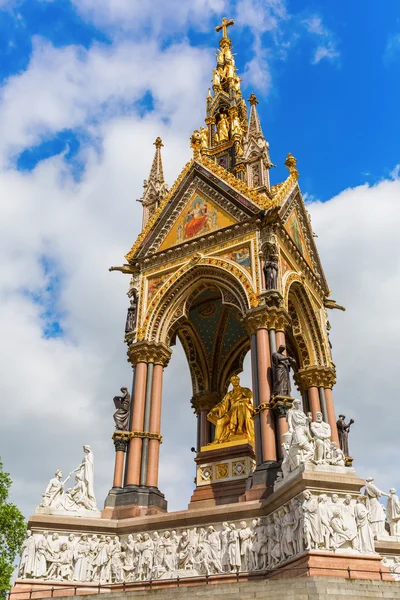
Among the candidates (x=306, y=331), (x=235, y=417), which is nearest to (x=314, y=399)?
(x=306, y=331)

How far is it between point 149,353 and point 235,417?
354 centimetres

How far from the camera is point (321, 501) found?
12.1 meters

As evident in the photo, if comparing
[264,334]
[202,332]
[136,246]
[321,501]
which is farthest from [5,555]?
[321,501]

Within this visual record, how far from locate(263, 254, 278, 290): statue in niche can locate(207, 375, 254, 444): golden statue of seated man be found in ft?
13.4

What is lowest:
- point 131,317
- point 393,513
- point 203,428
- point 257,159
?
point 393,513

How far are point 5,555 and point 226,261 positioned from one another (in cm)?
1627

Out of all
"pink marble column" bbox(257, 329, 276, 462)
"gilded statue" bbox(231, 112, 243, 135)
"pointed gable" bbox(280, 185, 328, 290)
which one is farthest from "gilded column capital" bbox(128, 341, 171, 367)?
"gilded statue" bbox(231, 112, 243, 135)

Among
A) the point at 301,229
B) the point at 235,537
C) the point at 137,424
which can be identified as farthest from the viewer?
the point at 301,229

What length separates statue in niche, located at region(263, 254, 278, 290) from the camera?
60.0 feet

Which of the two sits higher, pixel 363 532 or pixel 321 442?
pixel 321 442

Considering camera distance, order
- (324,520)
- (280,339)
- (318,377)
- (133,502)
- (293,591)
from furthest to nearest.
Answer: (318,377) < (280,339) < (133,502) < (324,520) < (293,591)

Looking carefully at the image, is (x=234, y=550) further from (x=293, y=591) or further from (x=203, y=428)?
(x=203, y=428)

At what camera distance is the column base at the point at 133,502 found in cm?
1656

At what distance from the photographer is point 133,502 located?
1667cm
